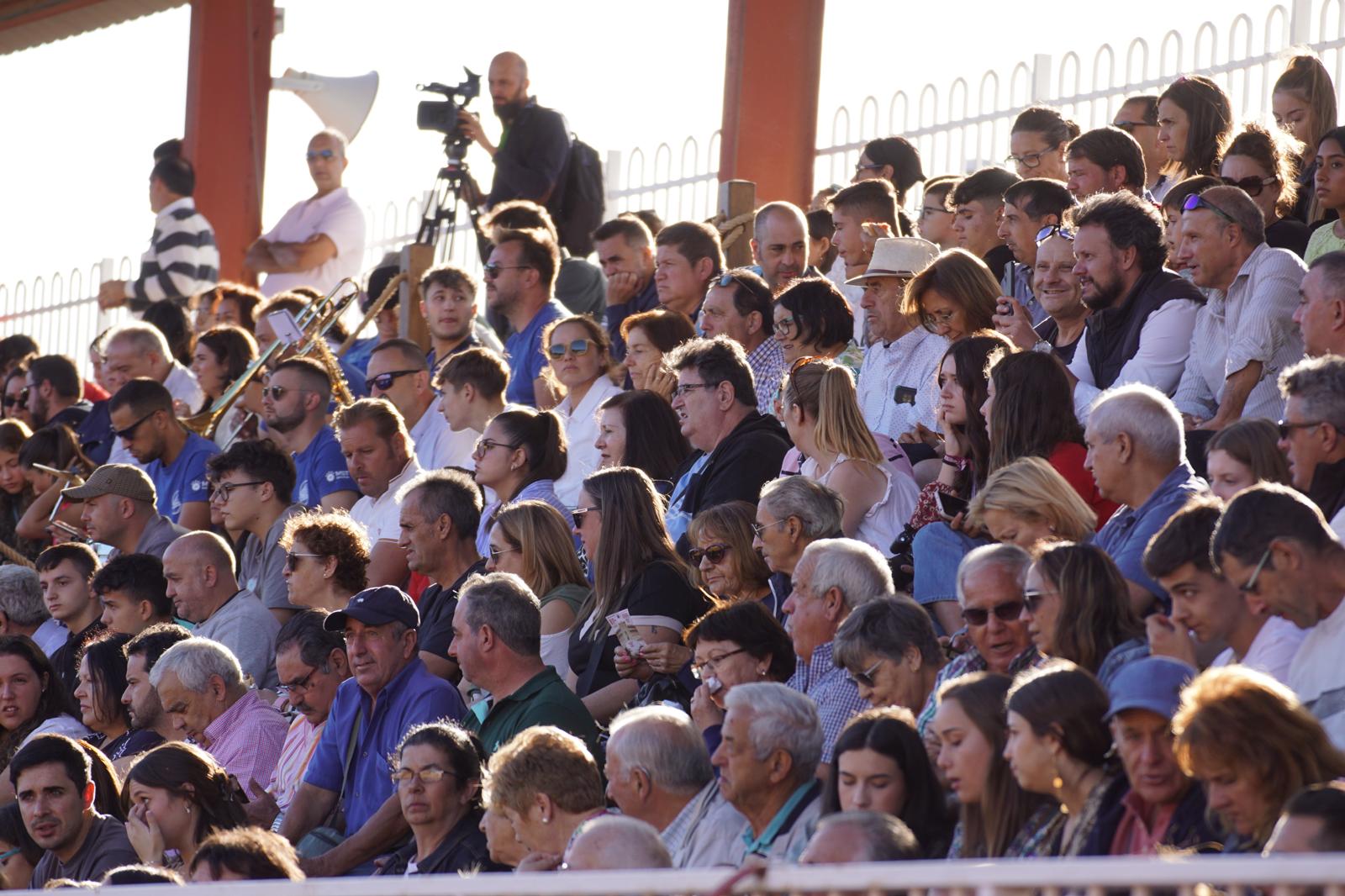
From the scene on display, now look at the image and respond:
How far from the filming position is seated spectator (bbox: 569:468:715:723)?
21.9 feet

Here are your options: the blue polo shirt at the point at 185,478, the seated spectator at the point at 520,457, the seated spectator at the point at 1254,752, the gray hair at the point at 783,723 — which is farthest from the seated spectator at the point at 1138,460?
the blue polo shirt at the point at 185,478

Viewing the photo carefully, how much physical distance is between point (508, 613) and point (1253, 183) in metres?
3.39

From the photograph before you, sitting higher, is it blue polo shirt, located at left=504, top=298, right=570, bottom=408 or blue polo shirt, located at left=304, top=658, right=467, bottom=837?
blue polo shirt, located at left=504, top=298, right=570, bottom=408

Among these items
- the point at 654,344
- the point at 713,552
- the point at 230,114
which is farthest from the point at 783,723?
the point at 230,114

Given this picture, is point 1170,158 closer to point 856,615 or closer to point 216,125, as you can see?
point 856,615

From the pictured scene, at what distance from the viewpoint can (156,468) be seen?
10.5 metres

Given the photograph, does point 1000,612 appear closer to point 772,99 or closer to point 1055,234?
point 1055,234

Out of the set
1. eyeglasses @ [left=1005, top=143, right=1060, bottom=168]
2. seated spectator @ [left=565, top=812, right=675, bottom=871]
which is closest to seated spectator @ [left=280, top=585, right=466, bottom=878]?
seated spectator @ [left=565, top=812, right=675, bottom=871]

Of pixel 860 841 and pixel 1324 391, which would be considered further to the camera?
pixel 1324 391

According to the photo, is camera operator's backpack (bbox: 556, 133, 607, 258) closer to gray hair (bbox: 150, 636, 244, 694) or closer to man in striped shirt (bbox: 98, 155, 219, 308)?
man in striped shirt (bbox: 98, 155, 219, 308)

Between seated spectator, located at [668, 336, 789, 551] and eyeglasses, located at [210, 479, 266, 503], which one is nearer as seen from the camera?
seated spectator, located at [668, 336, 789, 551]

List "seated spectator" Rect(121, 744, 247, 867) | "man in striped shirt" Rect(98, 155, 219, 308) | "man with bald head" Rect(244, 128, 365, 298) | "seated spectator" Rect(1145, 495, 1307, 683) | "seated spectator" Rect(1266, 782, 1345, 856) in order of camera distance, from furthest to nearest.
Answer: "man in striped shirt" Rect(98, 155, 219, 308)
"man with bald head" Rect(244, 128, 365, 298)
"seated spectator" Rect(121, 744, 247, 867)
"seated spectator" Rect(1145, 495, 1307, 683)
"seated spectator" Rect(1266, 782, 1345, 856)

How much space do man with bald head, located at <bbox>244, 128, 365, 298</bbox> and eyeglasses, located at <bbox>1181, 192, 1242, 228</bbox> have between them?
24.6 feet

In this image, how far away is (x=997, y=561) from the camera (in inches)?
207
